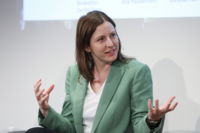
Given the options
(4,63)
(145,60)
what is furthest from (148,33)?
(4,63)

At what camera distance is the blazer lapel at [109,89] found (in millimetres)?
1389

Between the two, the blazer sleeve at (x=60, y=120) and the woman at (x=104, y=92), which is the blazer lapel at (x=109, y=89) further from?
the blazer sleeve at (x=60, y=120)

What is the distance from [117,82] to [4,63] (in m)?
1.54

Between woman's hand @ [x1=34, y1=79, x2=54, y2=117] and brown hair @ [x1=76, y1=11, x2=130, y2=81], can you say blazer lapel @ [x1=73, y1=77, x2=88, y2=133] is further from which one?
woman's hand @ [x1=34, y1=79, x2=54, y2=117]

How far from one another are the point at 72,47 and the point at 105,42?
3.26 feet

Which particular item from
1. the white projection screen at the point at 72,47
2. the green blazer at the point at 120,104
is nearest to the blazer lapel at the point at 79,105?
the green blazer at the point at 120,104

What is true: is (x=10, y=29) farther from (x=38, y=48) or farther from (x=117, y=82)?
(x=117, y=82)

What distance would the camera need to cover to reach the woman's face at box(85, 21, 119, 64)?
141 cm

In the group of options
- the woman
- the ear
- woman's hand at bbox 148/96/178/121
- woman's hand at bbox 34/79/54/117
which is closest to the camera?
woman's hand at bbox 148/96/178/121

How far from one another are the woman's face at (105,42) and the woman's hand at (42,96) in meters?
0.36

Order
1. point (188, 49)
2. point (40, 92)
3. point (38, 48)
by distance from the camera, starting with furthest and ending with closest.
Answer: point (38, 48) < point (188, 49) < point (40, 92)

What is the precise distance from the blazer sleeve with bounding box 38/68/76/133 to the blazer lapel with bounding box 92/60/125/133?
0.22 m

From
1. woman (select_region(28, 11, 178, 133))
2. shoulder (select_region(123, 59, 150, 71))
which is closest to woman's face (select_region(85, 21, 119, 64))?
woman (select_region(28, 11, 178, 133))

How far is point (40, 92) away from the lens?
126 centimetres
